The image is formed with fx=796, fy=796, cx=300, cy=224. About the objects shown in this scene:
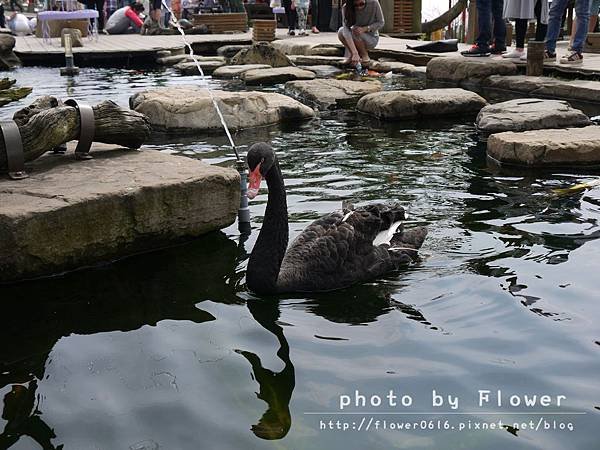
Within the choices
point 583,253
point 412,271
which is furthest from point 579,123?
point 412,271

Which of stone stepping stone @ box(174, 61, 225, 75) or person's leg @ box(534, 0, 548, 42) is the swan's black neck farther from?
stone stepping stone @ box(174, 61, 225, 75)

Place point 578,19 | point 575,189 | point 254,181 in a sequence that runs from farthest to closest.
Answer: point 578,19 → point 575,189 → point 254,181

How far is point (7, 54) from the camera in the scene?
16016 mm

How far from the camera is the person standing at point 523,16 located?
10.6 meters

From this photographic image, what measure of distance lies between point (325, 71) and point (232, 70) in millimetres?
1676

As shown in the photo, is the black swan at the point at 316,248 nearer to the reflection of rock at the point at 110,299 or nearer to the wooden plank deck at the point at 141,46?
the reflection of rock at the point at 110,299

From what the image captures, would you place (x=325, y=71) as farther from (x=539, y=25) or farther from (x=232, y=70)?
(x=539, y=25)

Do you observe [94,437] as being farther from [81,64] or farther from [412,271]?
[81,64]

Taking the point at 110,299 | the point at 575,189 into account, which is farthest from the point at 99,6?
the point at 110,299

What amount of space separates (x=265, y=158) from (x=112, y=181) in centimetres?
122

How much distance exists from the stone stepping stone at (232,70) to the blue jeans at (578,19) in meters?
4.76

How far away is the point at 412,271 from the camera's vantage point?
15.0ft

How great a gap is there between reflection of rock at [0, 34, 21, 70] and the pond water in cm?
1159

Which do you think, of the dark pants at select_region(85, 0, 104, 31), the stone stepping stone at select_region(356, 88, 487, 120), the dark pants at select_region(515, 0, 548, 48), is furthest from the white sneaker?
the dark pants at select_region(85, 0, 104, 31)
